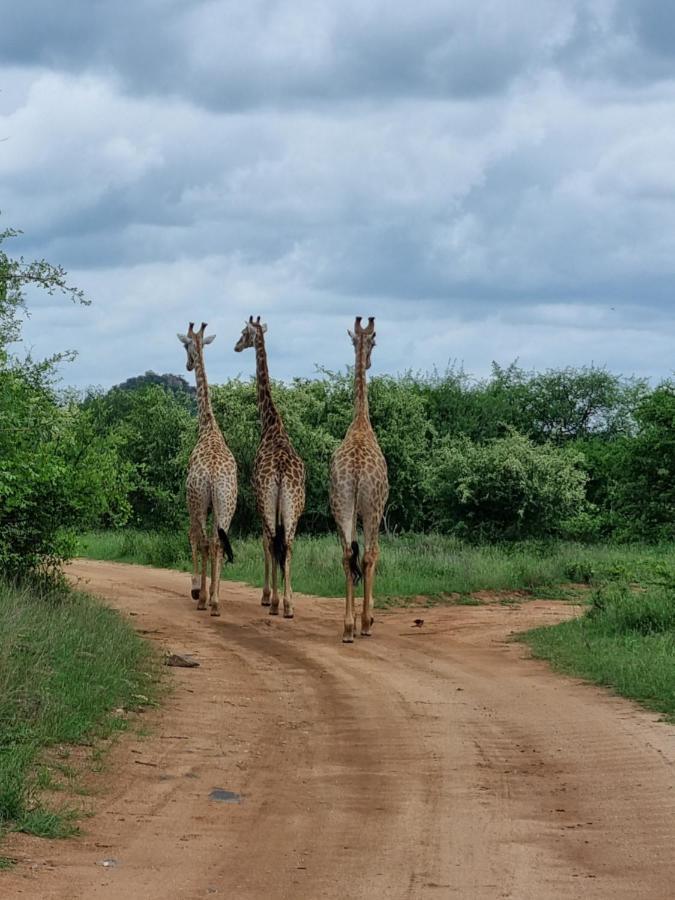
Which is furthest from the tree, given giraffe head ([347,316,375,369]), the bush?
the bush

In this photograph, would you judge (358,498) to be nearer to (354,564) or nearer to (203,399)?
(354,564)

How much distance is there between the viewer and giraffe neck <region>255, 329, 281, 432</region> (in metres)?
18.3

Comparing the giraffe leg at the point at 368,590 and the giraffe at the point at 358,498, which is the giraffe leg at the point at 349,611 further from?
the giraffe leg at the point at 368,590

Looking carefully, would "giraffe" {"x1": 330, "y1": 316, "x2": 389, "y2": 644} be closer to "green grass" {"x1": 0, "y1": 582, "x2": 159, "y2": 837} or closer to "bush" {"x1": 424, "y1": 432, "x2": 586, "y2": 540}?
"green grass" {"x1": 0, "y1": 582, "x2": 159, "y2": 837}

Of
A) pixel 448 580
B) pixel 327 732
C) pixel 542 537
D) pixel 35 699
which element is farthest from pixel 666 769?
pixel 542 537

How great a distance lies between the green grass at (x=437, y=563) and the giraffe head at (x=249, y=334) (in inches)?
154

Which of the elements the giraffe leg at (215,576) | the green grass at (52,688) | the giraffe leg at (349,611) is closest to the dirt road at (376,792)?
the green grass at (52,688)

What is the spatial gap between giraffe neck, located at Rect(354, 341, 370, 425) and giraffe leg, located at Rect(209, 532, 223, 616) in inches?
106

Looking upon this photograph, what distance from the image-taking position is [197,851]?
20.4ft

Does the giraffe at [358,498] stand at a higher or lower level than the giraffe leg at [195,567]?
higher

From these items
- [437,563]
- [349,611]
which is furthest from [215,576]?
[437,563]

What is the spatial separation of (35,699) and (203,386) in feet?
35.3

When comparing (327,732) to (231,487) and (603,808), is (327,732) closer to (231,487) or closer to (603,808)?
(603,808)

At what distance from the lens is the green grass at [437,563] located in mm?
19188
